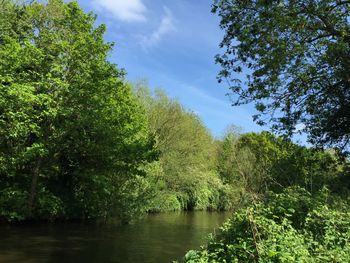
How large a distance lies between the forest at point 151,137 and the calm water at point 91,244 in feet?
8.60

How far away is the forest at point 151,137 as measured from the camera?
9441 mm

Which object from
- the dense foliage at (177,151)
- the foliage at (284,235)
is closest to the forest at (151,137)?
the foliage at (284,235)

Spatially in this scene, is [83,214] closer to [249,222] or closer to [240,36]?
[240,36]

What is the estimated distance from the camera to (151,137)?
1155 inches

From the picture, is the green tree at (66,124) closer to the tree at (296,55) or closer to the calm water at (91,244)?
the calm water at (91,244)

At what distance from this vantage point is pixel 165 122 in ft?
158

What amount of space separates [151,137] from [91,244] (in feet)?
36.7

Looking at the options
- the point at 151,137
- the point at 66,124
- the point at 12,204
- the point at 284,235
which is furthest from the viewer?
the point at 151,137

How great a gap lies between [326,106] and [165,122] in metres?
32.3

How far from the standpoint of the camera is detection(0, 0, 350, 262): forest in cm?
944

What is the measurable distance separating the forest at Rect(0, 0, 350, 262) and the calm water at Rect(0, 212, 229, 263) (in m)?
2.62

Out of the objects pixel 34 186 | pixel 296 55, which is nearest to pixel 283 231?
pixel 296 55

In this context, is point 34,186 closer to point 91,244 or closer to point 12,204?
point 12,204

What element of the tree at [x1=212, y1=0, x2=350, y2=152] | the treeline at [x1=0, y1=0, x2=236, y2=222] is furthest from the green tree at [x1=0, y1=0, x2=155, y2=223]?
the tree at [x1=212, y1=0, x2=350, y2=152]
